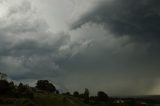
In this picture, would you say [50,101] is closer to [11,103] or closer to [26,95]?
[26,95]

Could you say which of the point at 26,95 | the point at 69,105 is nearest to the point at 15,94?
the point at 26,95

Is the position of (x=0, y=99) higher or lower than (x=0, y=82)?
lower

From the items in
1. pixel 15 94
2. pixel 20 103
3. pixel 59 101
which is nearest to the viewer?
pixel 20 103

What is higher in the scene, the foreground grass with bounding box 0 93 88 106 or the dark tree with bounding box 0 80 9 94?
the dark tree with bounding box 0 80 9 94

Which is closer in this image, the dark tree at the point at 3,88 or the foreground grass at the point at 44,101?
the foreground grass at the point at 44,101

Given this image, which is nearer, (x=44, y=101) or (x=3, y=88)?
(x=3, y=88)

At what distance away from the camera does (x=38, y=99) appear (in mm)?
177375

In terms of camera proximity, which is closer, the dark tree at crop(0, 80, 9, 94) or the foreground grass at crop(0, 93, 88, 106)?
the foreground grass at crop(0, 93, 88, 106)

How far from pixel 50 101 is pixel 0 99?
37.2 meters

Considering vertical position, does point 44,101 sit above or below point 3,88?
below

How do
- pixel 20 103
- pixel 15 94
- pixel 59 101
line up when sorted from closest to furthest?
pixel 20 103 → pixel 15 94 → pixel 59 101

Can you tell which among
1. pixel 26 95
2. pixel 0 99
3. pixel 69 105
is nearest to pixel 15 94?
pixel 26 95

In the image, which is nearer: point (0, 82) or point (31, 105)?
point (31, 105)

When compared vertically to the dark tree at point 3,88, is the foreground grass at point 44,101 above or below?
below
